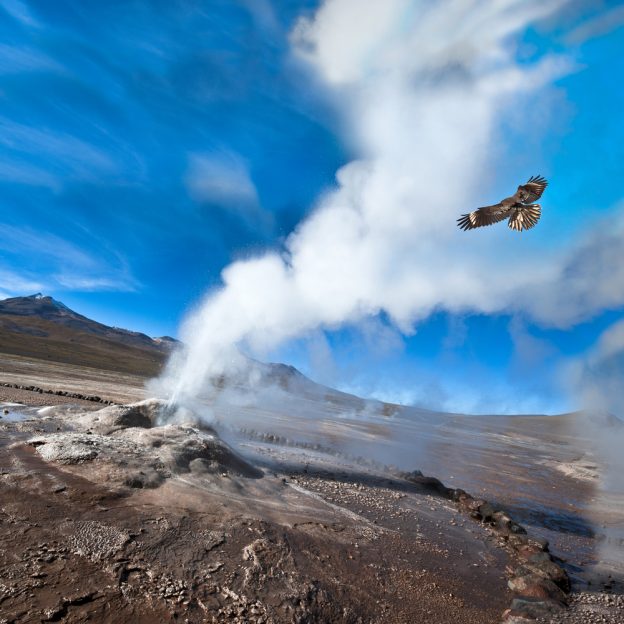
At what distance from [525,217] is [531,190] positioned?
2.64 feet

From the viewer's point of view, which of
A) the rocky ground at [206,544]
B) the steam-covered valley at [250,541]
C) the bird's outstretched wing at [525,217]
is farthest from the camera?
the bird's outstretched wing at [525,217]

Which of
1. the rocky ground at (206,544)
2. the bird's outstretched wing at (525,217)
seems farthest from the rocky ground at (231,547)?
the bird's outstretched wing at (525,217)

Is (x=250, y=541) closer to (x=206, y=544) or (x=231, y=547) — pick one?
(x=231, y=547)

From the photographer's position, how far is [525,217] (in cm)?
1195

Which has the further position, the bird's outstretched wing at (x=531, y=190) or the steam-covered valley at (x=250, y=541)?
the bird's outstretched wing at (x=531, y=190)

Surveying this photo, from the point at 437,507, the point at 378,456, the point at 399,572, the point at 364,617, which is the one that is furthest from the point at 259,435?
the point at 364,617

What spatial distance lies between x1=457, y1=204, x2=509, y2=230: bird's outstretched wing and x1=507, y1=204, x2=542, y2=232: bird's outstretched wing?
0.41 meters

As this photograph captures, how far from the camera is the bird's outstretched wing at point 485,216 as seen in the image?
12596 millimetres

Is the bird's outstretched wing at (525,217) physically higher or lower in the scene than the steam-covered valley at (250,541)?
higher

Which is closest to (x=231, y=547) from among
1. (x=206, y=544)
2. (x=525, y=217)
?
(x=206, y=544)

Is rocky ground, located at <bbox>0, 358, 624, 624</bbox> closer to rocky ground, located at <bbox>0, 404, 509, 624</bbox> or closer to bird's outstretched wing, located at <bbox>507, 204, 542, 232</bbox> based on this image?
rocky ground, located at <bbox>0, 404, 509, 624</bbox>

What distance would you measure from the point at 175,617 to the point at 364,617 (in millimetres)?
3363

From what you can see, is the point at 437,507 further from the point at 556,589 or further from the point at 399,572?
the point at 399,572

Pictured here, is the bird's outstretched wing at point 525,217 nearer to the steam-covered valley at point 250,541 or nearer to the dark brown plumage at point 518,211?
the dark brown plumage at point 518,211
